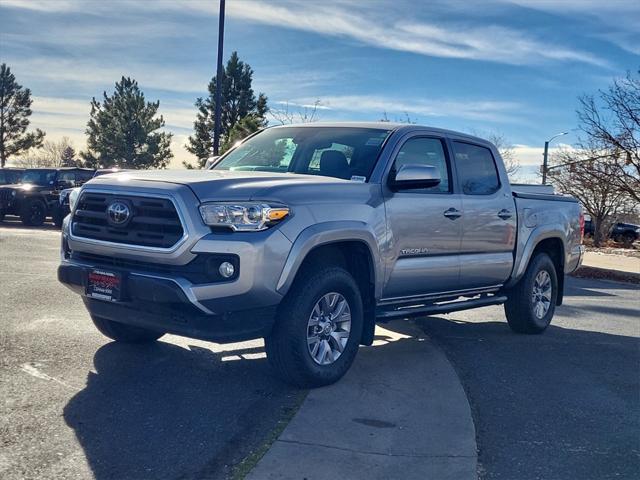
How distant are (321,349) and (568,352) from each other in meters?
3.12

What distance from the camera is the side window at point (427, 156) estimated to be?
6273 mm

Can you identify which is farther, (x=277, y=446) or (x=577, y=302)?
(x=577, y=302)

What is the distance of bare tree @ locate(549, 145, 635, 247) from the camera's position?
2362cm

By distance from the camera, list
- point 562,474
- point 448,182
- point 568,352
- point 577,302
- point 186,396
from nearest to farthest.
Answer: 1. point 562,474
2. point 186,396
3. point 448,182
4. point 568,352
5. point 577,302

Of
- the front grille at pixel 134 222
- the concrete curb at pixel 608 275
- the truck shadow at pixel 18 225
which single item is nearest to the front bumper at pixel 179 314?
the front grille at pixel 134 222

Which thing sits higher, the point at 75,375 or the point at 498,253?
the point at 498,253

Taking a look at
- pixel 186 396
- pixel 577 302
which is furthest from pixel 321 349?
pixel 577 302

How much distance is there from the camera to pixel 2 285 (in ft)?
28.7

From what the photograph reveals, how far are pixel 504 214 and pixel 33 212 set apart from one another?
1720cm

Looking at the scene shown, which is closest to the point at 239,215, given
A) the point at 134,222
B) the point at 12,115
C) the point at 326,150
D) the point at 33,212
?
the point at 134,222

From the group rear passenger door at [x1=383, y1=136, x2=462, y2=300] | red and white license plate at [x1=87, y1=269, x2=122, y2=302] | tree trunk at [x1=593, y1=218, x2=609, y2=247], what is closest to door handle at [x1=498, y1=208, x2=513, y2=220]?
rear passenger door at [x1=383, y1=136, x2=462, y2=300]

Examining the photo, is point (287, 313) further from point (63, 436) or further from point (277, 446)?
point (63, 436)

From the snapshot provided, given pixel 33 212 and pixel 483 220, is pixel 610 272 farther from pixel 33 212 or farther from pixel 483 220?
pixel 33 212

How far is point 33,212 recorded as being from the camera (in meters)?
21.2
